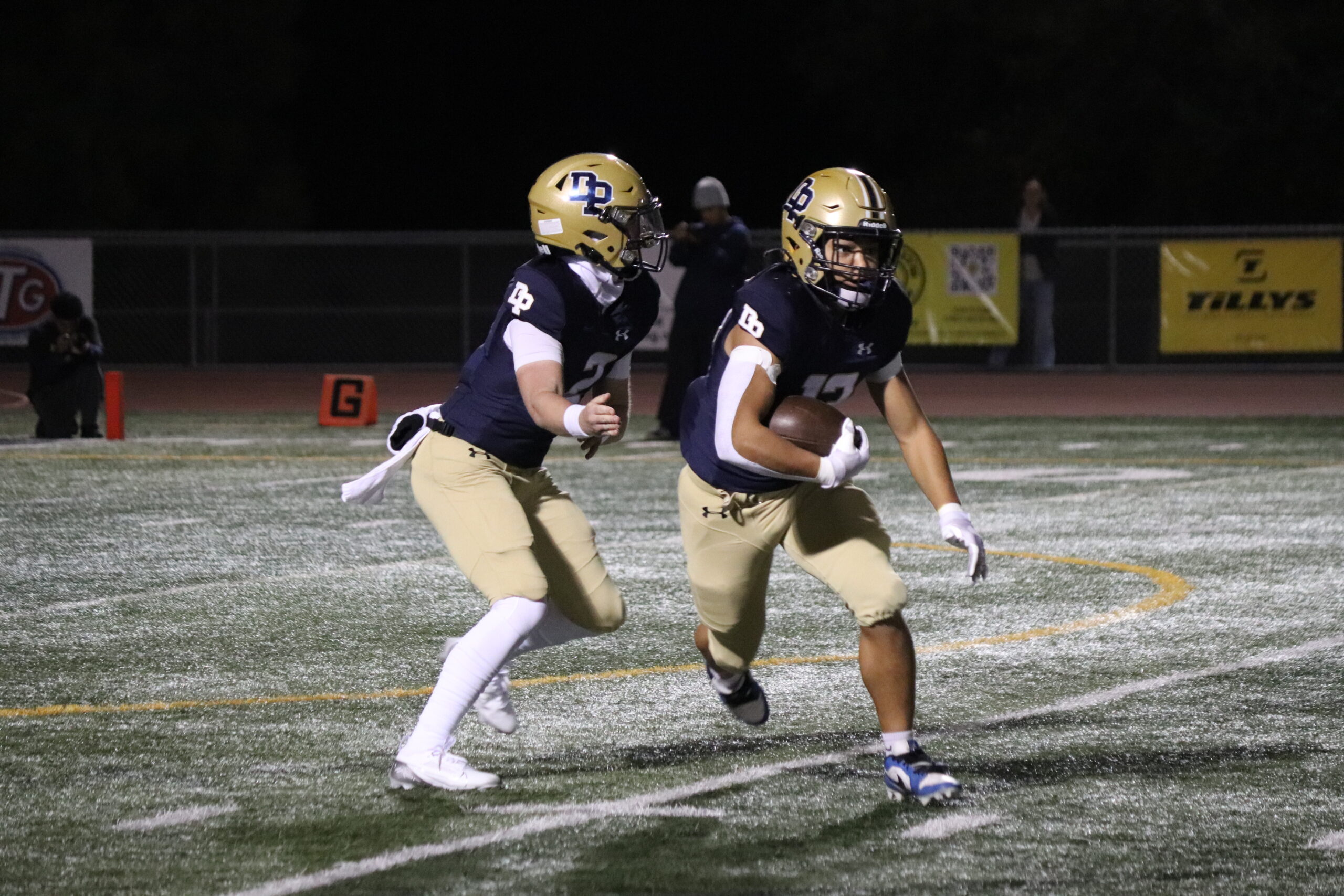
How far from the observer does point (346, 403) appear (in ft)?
55.1

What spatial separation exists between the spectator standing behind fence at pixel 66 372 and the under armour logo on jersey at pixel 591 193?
32.5 ft

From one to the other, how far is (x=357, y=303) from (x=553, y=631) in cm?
2470

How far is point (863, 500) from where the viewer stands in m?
5.33

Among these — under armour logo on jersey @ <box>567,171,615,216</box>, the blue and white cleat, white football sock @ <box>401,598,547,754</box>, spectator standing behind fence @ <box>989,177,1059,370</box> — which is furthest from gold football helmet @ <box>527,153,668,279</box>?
spectator standing behind fence @ <box>989,177,1059,370</box>

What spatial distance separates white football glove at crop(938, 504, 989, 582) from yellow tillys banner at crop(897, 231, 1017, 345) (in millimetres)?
17013

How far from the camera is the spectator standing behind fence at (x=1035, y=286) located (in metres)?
22.0

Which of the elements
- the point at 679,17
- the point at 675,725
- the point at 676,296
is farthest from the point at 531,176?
the point at 675,725

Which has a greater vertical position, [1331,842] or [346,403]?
[1331,842]

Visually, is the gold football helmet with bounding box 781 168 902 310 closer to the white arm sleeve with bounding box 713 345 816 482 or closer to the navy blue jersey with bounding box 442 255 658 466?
the white arm sleeve with bounding box 713 345 816 482

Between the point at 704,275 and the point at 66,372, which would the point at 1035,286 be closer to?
the point at 704,275

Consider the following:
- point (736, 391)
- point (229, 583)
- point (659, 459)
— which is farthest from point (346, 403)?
point (736, 391)

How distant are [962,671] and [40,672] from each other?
10.0 feet

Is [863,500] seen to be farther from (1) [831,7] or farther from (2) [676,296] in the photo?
(1) [831,7]

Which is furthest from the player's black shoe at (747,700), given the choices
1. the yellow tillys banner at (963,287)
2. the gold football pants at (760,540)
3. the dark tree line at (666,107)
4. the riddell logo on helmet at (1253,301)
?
the dark tree line at (666,107)
